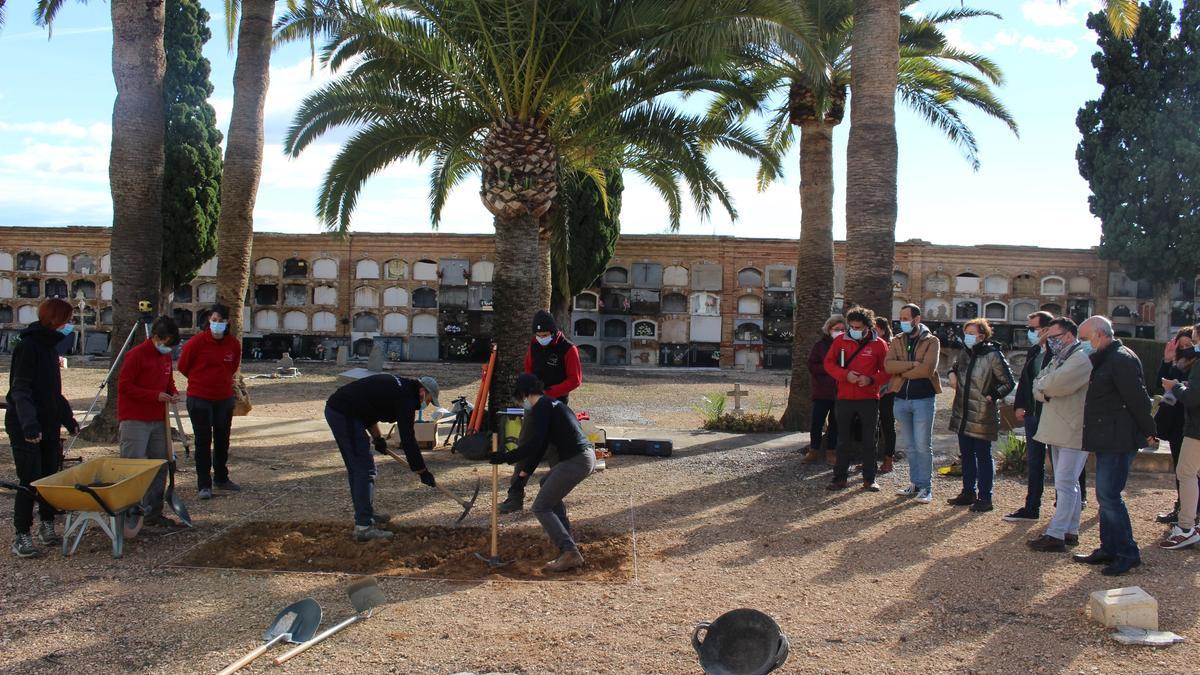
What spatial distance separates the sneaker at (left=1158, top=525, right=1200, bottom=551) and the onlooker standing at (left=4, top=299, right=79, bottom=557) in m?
7.11

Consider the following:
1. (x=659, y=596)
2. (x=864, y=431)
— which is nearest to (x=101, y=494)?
(x=659, y=596)

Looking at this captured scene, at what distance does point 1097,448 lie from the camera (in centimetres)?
530

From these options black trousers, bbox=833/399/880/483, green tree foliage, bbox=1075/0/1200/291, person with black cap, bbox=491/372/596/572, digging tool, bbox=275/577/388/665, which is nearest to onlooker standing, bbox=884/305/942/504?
black trousers, bbox=833/399/880/483

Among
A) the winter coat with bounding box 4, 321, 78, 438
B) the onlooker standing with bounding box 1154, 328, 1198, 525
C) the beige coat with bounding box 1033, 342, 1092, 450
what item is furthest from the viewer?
the onlooker standing with bounding box 1154, 328, 1198, 525

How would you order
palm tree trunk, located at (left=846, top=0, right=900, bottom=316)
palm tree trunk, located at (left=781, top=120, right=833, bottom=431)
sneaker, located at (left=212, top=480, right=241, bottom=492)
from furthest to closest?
palm tree trunk, located at (left=781, top=120, right=833, bottom=431) < palm tree trunk, located at (left=846, top=0, right=900, bottom=316) < sneaker, located at (left=212, top=480, right=241, bottom=492)

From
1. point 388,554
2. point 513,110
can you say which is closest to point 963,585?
point 388,554

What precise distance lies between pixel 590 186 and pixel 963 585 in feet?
64.5

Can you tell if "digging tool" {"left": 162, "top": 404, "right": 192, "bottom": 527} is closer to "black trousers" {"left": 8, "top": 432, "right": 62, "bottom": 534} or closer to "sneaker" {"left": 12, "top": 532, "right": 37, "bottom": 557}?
"black trousers" {"left": 8, "top": 432, "right": 62, "bottom": 534}

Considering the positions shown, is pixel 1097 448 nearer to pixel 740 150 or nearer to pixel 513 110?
pixel 513 110

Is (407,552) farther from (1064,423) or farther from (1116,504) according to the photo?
(1116,504)

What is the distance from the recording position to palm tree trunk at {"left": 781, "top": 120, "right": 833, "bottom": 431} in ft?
38.6

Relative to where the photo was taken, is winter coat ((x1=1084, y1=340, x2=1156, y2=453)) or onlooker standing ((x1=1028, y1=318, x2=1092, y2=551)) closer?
winter coat ((x1=1084, y1=340, x2=1156, y2=453))

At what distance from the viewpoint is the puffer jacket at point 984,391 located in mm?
Result: 6727

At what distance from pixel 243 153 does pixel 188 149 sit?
12.4 m
